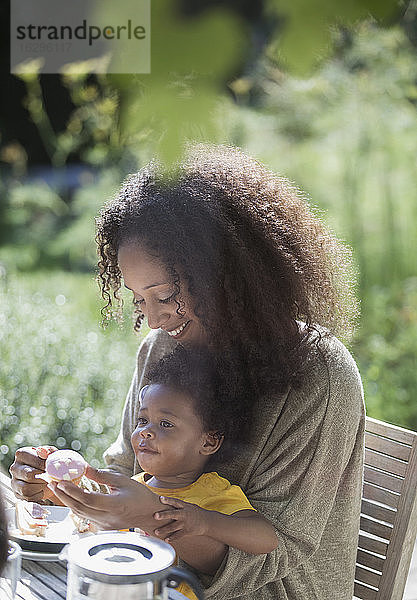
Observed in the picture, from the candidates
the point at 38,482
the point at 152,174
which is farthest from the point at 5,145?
the point at 38,482

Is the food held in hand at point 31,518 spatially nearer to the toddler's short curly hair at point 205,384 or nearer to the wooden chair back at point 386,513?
the toddler's short curly hair at point 205,384

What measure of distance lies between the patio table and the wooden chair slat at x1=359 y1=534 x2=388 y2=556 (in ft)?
1.18

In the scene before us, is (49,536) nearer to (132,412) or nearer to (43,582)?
(43,582)

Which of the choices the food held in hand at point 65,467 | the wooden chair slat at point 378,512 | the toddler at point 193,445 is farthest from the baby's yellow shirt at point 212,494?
the wooden chair slat at point 378,512

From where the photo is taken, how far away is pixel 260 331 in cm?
117

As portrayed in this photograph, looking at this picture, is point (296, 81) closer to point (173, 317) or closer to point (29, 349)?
point (173, 317)

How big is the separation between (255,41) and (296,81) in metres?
0.26

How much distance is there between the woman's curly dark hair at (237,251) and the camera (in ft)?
3.71

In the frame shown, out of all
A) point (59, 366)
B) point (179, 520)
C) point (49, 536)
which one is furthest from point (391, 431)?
point (59, 366)

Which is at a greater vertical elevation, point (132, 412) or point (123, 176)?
point (123, 176)

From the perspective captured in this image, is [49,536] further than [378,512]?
No

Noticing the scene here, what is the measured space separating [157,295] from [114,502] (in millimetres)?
278

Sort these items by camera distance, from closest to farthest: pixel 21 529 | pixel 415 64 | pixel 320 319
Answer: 1. pixel 21 529
2. pixel 320 319
3. pixel 415 64

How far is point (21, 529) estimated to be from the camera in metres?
1.10
